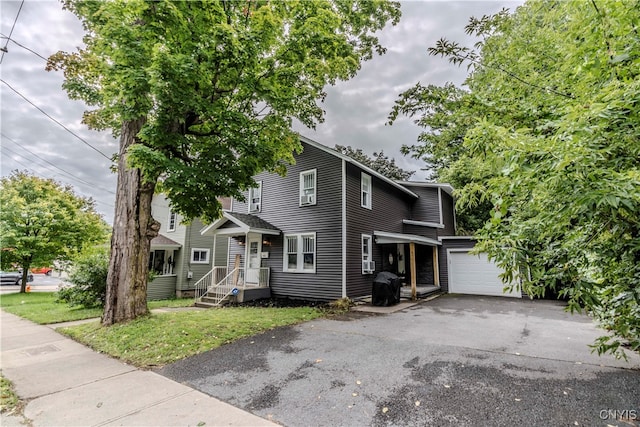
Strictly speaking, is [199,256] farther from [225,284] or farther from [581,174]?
[581,174]

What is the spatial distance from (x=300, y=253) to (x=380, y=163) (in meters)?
17.9

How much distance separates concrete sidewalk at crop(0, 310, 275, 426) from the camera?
3.19 meters

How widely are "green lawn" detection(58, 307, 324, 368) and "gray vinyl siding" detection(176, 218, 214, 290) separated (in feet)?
27.0

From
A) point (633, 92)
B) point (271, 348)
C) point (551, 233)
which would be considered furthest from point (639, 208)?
point (271, 348)

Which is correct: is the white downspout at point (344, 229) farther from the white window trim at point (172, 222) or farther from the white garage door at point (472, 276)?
the white window trim at point (172, 222)

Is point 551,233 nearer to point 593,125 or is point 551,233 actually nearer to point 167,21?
point 593,125

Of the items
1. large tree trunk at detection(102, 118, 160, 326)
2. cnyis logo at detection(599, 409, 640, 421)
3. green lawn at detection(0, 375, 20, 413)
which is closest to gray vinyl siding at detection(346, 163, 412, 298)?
large tree trunk at detection(102, 118, 160, 326)

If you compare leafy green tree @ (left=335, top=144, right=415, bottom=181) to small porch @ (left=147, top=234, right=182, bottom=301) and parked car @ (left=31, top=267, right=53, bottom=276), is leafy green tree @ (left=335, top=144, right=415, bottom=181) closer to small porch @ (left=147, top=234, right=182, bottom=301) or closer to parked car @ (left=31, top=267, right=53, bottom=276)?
small porch @ (left=147, top=234, right=182, bottom=301)

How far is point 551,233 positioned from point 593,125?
855mm

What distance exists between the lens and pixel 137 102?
609 centimetres

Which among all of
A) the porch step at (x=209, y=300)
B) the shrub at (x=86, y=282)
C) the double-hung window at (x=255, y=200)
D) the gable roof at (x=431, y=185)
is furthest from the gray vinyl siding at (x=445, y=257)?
the shrub at (x=86, y=282)

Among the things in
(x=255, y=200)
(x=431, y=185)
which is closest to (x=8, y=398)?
(x=255, y=200)

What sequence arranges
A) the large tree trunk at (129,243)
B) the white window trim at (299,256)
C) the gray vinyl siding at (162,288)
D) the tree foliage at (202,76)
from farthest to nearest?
the gray vinyl siding at (162,288) → the white window trim at (299,256) → the large tree trunk at (129,243) → the tree foliage at (202,76)

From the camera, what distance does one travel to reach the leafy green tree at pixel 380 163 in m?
26.9
